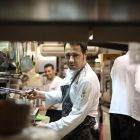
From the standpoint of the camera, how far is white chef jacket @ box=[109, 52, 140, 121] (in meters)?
1.95

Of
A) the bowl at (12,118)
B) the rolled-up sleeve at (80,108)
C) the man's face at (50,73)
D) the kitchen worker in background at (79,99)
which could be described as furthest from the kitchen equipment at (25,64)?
the bowl at (12,118)

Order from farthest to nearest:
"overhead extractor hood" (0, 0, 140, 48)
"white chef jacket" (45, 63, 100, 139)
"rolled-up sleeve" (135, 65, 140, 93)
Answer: "rolled-up sleeve" (135, 65, 140, 93)
"white chef jacket" (45, 63, 100, 139)
"overhead extractor hood" (0, 0, 140, 48)

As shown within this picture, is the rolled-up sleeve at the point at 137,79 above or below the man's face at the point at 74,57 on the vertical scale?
below

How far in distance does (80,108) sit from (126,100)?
0.77 m

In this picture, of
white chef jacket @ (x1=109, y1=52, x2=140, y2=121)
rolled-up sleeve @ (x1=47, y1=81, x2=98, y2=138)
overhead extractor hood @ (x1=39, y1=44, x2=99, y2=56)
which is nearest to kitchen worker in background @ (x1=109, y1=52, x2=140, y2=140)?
white chef jacket @ (x1=109, y1=52, x2=140, y2=121)

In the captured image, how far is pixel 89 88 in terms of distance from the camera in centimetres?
147

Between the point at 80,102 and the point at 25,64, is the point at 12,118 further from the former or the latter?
the point at 25,64

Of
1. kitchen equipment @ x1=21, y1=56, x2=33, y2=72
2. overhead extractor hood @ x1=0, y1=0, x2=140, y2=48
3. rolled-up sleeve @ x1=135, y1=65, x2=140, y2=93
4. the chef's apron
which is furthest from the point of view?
kitchen equipment @ x1=21, y1=56, x2=33, y2=72

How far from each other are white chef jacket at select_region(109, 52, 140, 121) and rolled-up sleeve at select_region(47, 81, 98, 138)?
618mm

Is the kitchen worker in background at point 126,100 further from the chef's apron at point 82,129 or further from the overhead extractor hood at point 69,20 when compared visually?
the overhead extractor hood at point 69,20

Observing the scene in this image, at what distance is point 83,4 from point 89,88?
0.99 meters

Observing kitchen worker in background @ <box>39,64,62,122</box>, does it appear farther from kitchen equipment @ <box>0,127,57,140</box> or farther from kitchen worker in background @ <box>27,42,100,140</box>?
kitchen equipment @ <box>0,127,57,140</box>

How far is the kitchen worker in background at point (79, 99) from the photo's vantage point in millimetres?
1430

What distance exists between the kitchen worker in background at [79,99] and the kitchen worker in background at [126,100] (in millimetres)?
503
